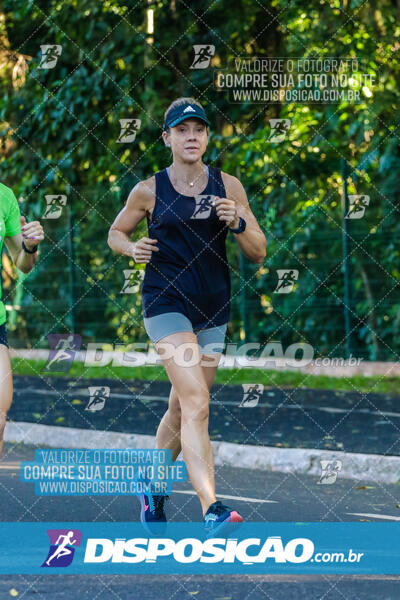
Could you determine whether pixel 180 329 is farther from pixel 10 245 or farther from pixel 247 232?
pixel 10 245

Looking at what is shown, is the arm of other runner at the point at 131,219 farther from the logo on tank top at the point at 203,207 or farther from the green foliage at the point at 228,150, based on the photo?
the green foliage at the point at 228,150

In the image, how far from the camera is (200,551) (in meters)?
5.59

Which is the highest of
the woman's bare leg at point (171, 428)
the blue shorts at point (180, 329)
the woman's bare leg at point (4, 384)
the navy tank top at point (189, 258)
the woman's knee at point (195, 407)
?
the navy tank top at point (189, 258)

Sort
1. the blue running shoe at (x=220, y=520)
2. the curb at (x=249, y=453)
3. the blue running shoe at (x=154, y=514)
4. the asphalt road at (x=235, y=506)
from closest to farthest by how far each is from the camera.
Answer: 1. the asphalt road at (x=235, y=506)
2. the blue running shoe at (x=220, y=520)
3. the blue running shoe at (x=154, y=514)
4. the curb at (x=249, y=453)

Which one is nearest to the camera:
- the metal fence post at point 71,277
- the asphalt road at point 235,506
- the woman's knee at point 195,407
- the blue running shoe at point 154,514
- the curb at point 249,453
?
the asphalt road at point 235,506

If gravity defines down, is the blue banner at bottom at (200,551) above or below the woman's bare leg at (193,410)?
below

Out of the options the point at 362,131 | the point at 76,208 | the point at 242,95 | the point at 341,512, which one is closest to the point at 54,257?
the point at 76,208

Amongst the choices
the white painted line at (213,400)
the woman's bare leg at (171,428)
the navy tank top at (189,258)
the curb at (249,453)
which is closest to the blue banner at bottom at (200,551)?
the woman's bare leg at (171,428)

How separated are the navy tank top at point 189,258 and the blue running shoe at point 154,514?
90 cm

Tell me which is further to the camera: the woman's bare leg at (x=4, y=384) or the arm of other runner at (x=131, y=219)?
the arm of other runner at (x=131, y=219)

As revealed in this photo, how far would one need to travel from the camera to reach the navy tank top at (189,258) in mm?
5672

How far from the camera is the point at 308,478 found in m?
Result: 8.56

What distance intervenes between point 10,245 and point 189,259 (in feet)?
3.23

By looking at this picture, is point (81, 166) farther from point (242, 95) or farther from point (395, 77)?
point (395, 77)
